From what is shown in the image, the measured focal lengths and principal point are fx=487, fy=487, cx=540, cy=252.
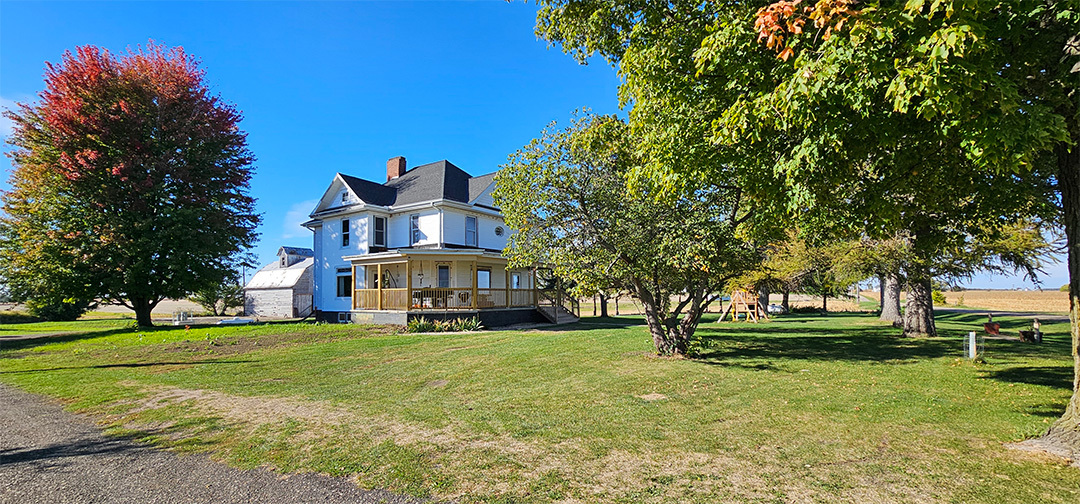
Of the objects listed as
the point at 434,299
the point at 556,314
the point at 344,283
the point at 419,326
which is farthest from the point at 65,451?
the point at 344,283

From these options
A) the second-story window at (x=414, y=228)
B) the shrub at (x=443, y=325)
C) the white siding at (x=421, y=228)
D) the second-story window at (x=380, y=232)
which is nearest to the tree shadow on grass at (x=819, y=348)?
the shrub at (x=443, y=325)

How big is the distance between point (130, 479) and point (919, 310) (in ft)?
66.0

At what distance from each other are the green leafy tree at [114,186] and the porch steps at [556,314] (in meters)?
17.0

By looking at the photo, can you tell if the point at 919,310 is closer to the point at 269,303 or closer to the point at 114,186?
the point at 114,186

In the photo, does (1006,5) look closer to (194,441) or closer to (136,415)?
(194,441)

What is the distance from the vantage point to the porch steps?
25734mm

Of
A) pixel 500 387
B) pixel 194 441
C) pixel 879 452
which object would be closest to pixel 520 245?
pixel 500 387

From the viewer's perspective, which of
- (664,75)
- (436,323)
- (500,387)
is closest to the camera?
(664,75)

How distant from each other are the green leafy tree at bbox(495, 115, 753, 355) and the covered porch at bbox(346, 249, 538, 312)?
11060mm

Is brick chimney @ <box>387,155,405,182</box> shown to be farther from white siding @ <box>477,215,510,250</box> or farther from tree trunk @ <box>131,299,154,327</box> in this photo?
tree trunk @ <box>131,299,154,327</box>

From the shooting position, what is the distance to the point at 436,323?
21.0 metres

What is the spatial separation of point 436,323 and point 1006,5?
63.7 ft

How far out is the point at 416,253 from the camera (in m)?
22.2

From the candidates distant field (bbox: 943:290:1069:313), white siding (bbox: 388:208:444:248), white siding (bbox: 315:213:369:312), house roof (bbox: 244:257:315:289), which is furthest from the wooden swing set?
house roof (bbox: 244:257:315:289)
